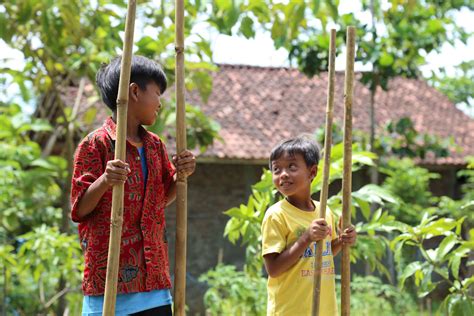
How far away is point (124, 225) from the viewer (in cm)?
255

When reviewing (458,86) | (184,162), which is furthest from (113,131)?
(458,86)

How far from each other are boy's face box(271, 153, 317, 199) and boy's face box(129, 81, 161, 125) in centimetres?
59

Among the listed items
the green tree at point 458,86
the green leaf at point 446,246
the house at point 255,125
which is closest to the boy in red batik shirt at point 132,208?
the green leaf at point 446,246

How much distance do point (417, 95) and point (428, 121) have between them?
0.94m

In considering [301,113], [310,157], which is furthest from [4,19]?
[301,113]

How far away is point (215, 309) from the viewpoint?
6516 millimetres

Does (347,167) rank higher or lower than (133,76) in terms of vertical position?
lower

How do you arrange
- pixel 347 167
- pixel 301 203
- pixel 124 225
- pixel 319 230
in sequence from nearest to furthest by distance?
pixel 124 225
pixel 319 230
pixel 347 167
pixel 301 203

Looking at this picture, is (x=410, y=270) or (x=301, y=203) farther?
(x=410, y=270)

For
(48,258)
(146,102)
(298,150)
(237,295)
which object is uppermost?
(146,102)

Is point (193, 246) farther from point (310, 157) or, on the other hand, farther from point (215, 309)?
point (310, 157)

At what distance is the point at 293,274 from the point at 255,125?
826cm

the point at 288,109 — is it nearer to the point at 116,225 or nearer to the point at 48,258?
the point at 48,258

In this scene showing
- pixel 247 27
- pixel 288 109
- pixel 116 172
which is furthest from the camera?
pixel 288 109
